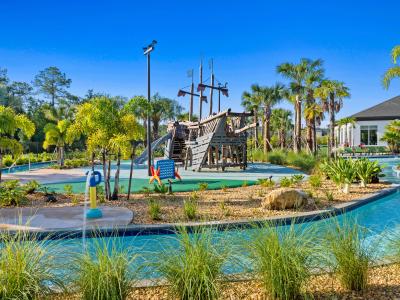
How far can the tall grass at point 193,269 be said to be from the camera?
2917mm

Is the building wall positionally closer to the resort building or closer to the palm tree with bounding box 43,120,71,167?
the resort building

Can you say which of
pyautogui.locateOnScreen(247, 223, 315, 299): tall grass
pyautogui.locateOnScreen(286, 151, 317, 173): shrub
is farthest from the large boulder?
pyautogui.locateOnScreen(286, 151, 317, 173): shrub

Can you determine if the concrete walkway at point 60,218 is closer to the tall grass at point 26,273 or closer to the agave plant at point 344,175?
the tall grass at point 26,273

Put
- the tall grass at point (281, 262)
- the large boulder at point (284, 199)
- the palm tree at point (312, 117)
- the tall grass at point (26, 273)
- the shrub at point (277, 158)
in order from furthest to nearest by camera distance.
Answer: the palm tree at point (312, 117)
the shrub at point (277, 158)
the large boulder at point (284, 199)
the tall grass at point (281, 262)
the tall grass at point (26, 273)

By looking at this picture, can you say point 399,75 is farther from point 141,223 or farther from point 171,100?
point 171,100

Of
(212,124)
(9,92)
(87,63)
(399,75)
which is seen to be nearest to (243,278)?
(399,75)

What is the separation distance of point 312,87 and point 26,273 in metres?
25.9

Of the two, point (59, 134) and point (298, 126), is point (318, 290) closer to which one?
point (59, 134)

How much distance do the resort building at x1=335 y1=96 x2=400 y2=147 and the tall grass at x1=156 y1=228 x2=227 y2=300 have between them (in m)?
36.5

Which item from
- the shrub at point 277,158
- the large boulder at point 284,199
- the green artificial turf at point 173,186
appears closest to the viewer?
the large boulder at point 284,199

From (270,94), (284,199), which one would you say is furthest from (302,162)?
(284,199)

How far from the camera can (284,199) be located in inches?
316

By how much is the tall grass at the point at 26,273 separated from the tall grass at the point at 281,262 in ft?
5.58

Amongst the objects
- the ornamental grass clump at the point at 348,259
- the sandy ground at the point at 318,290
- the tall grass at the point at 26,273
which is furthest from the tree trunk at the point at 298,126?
the tall grass at the point at 26,273
